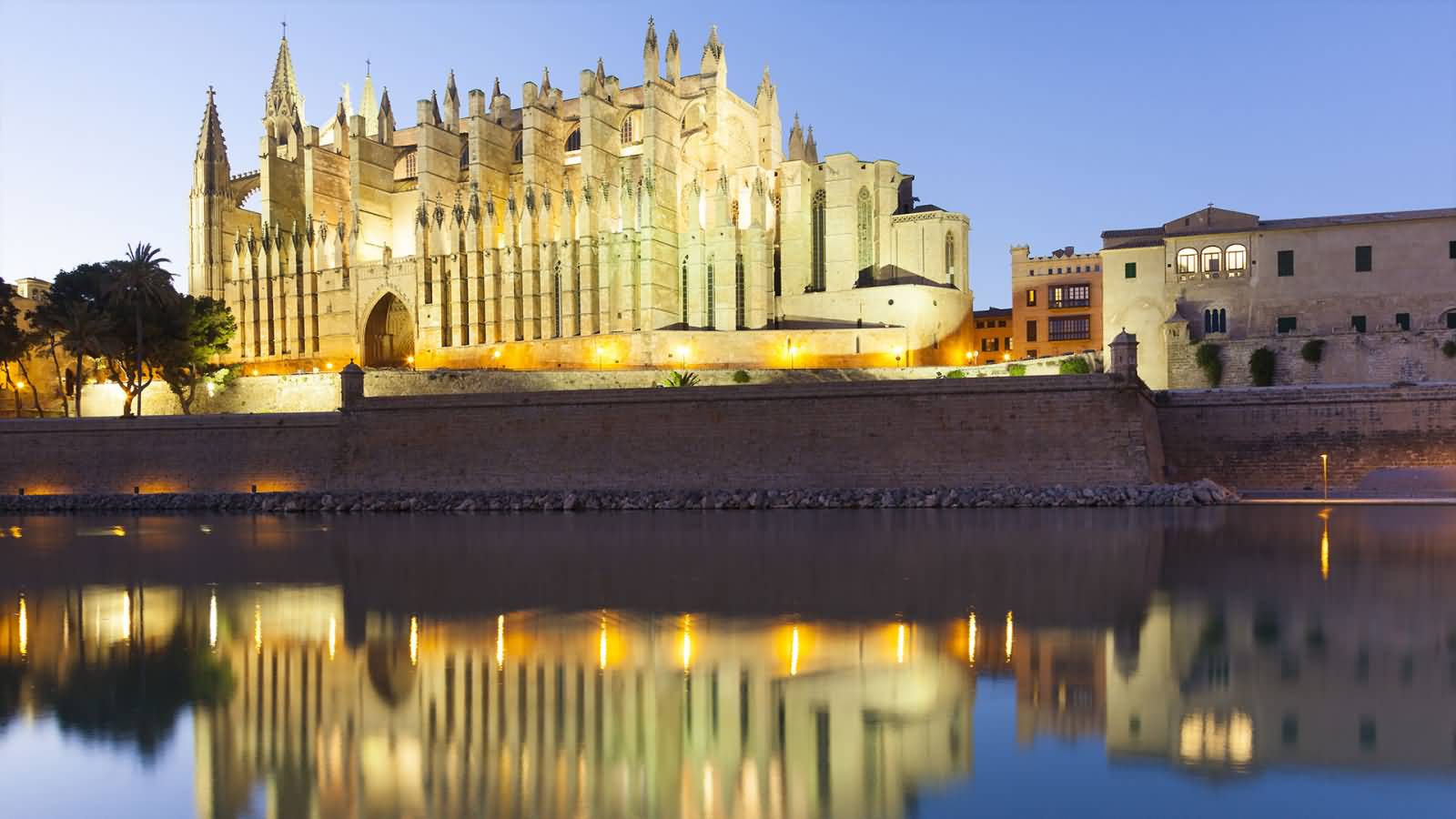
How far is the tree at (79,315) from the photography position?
42.2m

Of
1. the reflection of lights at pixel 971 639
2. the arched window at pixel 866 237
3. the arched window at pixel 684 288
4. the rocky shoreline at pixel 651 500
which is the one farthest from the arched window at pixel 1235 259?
the reflection of lights at pixel 971 639

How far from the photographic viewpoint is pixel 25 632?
436 inches

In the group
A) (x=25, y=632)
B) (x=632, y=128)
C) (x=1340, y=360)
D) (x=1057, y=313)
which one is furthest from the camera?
(x=632, y=128)

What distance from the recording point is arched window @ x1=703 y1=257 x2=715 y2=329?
51.5 metres

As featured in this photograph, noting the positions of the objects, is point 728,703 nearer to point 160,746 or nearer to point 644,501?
point 160,746

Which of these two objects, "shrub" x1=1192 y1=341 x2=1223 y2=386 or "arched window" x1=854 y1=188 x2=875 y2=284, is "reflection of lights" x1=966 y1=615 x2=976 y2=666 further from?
"arched window" x1=854 y1=188 x2=875 y2=284

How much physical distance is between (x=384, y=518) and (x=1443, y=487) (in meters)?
26.1

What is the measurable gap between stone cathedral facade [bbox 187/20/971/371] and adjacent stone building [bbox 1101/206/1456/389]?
1120 centimetres

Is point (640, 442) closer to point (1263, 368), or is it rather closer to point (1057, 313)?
point (1263, 368)

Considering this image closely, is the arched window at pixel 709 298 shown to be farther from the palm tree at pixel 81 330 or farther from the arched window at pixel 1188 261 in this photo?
the palm tree at pixel 81 330

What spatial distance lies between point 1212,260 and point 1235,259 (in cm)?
73

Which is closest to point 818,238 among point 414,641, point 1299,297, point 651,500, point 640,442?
point 1299,297

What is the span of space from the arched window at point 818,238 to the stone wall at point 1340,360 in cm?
1900

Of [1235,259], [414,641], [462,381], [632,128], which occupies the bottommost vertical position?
[414,641]
